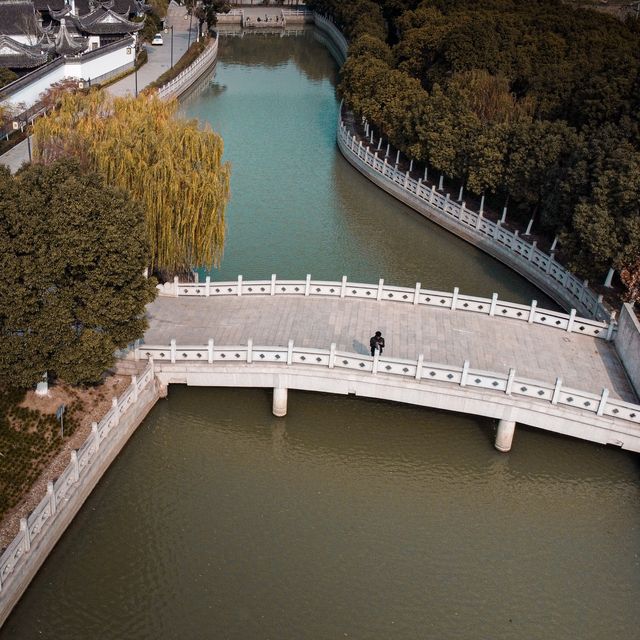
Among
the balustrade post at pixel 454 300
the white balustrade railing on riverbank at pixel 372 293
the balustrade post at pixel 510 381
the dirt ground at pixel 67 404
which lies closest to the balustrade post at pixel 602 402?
the balustrade post at pixel 510 381

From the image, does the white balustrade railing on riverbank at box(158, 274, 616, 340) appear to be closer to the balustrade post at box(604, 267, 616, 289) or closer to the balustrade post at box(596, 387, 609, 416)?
the balustrade post at box(604, 267, 616, 289)

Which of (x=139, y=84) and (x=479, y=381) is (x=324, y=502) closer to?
(x=479, y=381)

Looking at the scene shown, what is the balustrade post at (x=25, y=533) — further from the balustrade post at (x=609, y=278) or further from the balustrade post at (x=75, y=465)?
the balustrade post at (x=609, y=278)

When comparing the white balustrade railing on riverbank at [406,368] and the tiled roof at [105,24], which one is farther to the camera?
the tiled roof at [105,24]

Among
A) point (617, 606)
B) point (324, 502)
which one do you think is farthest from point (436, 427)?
point (617, 606)

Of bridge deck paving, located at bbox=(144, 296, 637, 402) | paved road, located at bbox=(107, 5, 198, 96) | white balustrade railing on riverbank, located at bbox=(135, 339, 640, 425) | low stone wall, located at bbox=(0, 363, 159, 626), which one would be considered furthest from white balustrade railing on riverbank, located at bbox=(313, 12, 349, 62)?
low stone wall, located at bbox=(0, 363, 159, 626)

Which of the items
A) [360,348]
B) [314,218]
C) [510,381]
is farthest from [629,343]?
[314,218]
